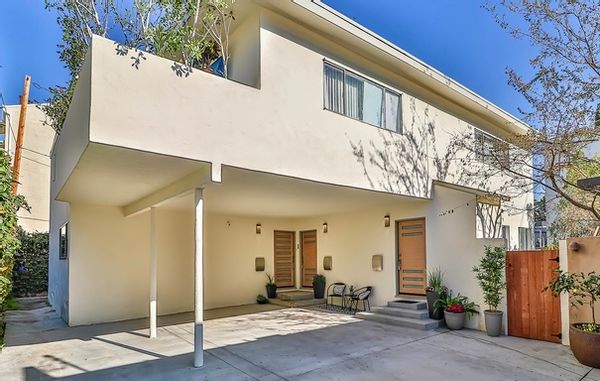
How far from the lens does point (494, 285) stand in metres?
8.02

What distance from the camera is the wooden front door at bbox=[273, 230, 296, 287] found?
1323 cm

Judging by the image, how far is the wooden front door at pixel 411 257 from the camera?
9.95 m

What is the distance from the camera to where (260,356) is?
6395 mm

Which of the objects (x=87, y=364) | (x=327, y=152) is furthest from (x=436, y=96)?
(x=87, y=364)

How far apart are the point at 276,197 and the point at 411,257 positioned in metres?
4.09

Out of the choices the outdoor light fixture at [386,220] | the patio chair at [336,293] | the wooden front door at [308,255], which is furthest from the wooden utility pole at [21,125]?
the outdoor light fixture at [386,220]

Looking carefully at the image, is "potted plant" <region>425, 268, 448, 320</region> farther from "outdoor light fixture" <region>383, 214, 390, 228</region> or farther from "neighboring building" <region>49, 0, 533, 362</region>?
"outdoor light fixture" <region>383, 214, 390, 228</region>

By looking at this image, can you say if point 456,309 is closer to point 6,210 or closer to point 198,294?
point 198,294

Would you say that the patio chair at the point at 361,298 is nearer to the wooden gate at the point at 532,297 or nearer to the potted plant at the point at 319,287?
the potted plant at the point at 319,287

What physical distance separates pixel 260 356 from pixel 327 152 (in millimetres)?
3837

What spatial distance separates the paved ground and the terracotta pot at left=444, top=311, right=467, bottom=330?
25cm

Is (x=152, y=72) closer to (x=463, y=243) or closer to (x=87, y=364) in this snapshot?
(x=87, y=364)

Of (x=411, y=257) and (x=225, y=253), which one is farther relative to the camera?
(x=225, y=253)

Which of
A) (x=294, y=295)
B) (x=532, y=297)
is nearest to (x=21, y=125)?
(x=294, y=295)
